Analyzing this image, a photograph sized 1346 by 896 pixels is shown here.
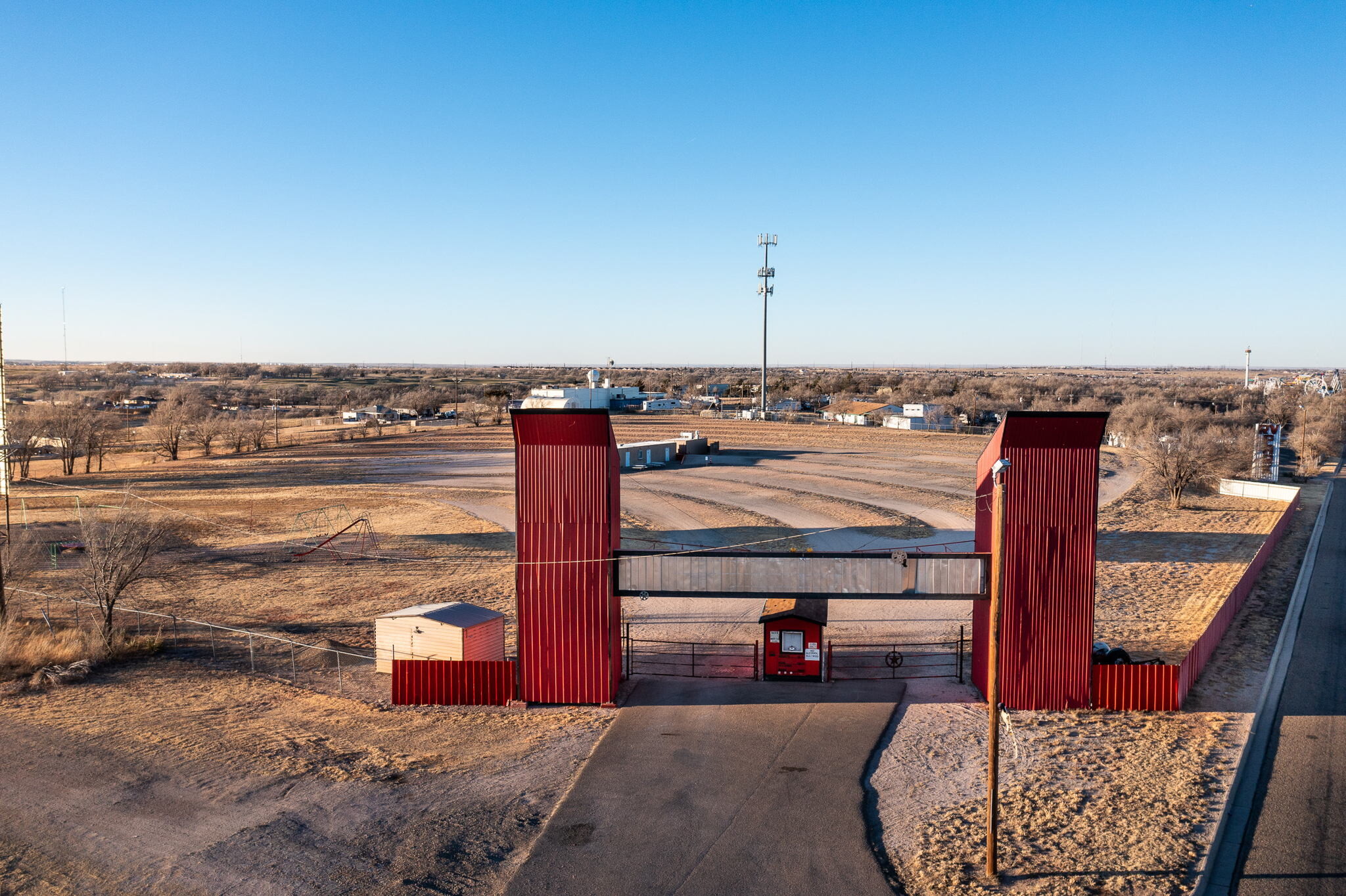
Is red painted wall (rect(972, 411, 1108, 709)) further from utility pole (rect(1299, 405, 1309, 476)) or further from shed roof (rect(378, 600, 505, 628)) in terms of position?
utility pole (rect(1299, 405, 1309, 476))

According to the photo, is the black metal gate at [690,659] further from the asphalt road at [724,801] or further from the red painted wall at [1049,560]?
the red painted wall at [1049,560]

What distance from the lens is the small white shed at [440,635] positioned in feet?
67.3

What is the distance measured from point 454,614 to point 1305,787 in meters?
18.3

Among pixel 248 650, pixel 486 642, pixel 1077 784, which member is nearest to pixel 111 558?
pixel 248 650

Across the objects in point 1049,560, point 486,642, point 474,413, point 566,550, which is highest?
point 474,413

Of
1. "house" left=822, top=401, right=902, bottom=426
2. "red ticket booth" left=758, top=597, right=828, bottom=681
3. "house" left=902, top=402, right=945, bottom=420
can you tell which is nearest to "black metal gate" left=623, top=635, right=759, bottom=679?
"red ticket booth" left=758, top=597, right=828, bottom=681

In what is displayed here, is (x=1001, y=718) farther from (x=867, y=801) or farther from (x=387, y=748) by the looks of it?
(x=387, y=748)

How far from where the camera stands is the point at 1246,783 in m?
15.3

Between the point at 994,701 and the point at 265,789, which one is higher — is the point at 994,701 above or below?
above

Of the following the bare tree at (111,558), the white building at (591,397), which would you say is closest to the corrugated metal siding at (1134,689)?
the bare tree at (111,558)

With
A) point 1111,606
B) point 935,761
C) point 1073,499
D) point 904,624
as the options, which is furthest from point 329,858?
point 1111,606

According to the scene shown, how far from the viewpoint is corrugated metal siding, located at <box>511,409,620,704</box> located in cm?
1858

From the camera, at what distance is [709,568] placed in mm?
18500

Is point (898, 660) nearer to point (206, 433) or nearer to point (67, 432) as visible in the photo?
point (67, 432)
